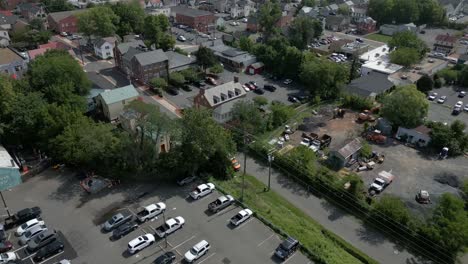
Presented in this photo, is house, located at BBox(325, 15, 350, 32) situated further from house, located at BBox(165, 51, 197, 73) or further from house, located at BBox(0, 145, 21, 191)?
house, located at BBox(0, 145, 21, 191)

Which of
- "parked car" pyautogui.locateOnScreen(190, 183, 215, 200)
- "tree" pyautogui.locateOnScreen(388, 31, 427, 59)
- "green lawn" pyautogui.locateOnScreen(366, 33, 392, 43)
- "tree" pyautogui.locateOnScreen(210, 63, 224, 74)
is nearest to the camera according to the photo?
"parked car" pyautogui.locateOnScreen(190, 183, 215, 200)

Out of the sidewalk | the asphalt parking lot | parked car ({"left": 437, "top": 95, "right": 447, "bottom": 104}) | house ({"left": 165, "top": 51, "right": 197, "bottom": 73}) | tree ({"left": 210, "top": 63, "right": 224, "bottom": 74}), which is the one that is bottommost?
the sidewalk

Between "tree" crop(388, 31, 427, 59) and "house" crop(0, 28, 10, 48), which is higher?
"house" crop(0, 28, 10, 48)

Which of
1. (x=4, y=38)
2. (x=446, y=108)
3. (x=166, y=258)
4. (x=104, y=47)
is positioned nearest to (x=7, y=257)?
Result: (x=166, y=258)

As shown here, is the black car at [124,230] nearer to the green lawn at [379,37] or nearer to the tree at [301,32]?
the tree at [301,32]

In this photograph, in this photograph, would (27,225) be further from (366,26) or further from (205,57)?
(366,26)

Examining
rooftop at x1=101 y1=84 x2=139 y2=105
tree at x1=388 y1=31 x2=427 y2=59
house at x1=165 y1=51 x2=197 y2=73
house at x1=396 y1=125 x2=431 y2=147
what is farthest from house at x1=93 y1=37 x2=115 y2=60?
tree at x1=388 y1=31 x2=427 y2=59
